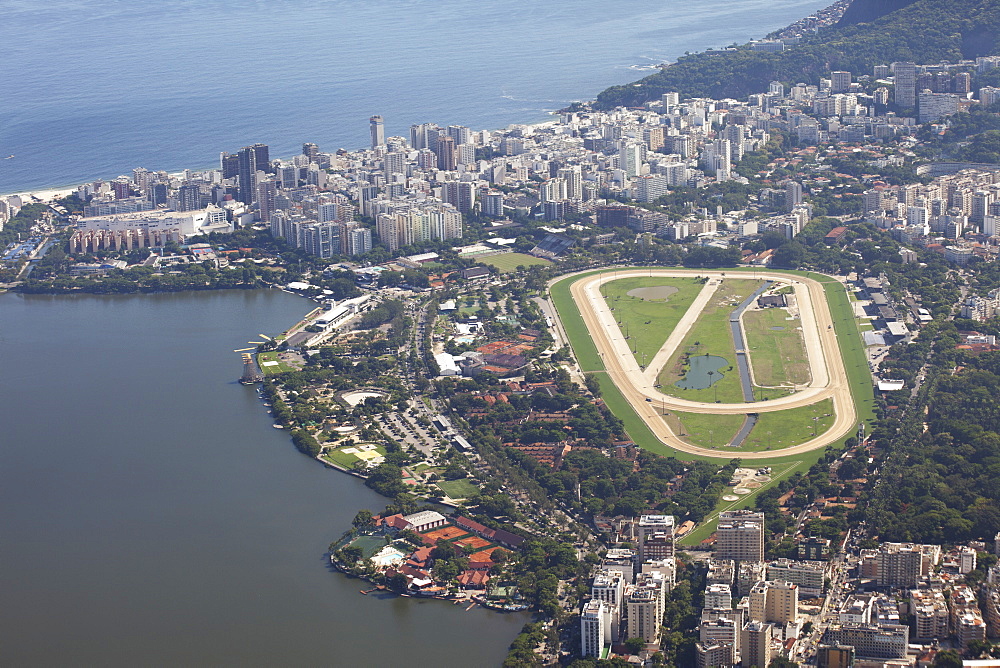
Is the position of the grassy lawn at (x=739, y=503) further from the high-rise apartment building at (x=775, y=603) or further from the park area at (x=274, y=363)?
the park area at (x=274, y=363)

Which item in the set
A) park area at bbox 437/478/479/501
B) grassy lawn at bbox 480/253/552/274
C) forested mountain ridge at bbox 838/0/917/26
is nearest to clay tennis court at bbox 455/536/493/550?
park area at bbox 437/478/479/501

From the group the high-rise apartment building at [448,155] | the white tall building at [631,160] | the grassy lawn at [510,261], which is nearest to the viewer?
the grassy lawn at [510,261]

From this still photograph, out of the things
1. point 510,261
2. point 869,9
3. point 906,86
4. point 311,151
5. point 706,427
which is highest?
point 869,9

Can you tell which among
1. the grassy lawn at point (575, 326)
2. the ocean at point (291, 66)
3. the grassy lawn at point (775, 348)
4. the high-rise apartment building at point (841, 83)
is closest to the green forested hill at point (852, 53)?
the high-rise apartment building at point (841, 83)

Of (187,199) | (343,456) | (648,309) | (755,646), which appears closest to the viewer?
(755,646)

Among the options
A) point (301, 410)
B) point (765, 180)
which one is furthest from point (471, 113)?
point (301, 410)

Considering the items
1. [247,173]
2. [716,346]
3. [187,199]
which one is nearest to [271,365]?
[716,346]

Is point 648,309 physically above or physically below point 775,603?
above

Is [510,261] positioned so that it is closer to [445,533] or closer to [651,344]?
[651,344]
